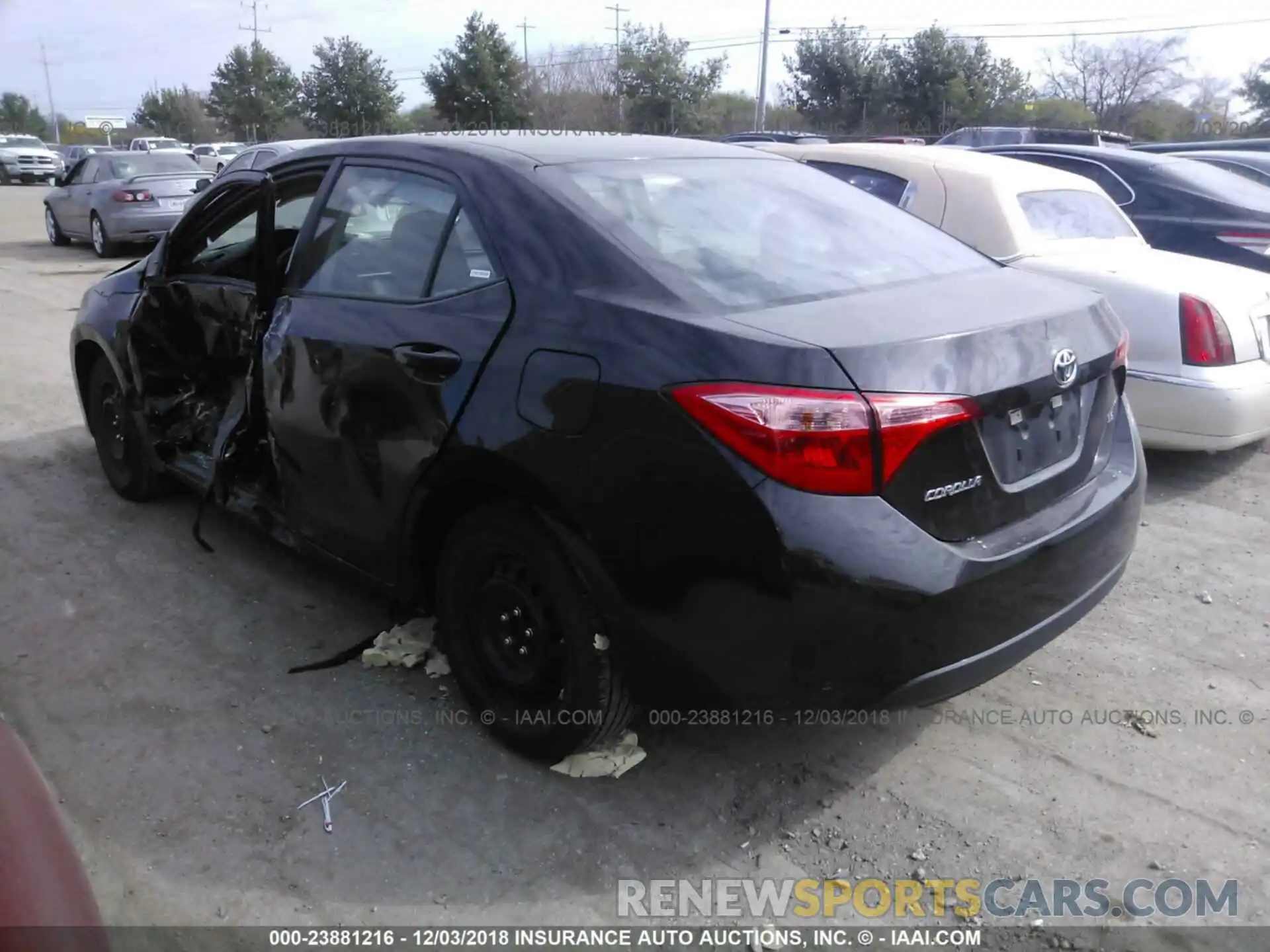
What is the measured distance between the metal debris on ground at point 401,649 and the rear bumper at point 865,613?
1324 mm

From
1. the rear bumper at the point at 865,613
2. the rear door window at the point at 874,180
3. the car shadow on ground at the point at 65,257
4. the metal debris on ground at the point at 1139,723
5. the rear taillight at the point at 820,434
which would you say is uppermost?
the rear door window at the point at 874,180

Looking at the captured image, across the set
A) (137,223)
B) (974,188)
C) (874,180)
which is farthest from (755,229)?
(137,223)

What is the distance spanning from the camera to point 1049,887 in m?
2.65

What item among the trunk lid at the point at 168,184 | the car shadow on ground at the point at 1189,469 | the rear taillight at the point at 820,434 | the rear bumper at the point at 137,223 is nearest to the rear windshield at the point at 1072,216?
the car shadow on ground at the point at 1189,469

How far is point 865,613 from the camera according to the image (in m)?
2.39

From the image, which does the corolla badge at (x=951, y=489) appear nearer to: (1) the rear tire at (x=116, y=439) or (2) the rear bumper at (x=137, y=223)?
(1) the rear tire at (x=116, y=439)

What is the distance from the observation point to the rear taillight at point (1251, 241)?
7117 millimetres

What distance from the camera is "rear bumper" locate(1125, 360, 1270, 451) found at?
5.04m

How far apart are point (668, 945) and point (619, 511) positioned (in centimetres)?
103

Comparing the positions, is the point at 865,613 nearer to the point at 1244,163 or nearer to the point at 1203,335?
the point at 1203,335

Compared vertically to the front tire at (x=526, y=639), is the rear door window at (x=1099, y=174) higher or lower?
higher

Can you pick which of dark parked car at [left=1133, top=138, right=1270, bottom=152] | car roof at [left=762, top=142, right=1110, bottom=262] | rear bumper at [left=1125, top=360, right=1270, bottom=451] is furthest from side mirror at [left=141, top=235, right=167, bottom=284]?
dark parked car at [left=1133, top=138, right=1270, bottom=152]

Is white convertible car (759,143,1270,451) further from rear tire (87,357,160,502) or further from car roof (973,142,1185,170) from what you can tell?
rear tire (87,357,160,502)

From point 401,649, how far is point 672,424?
1712mm
